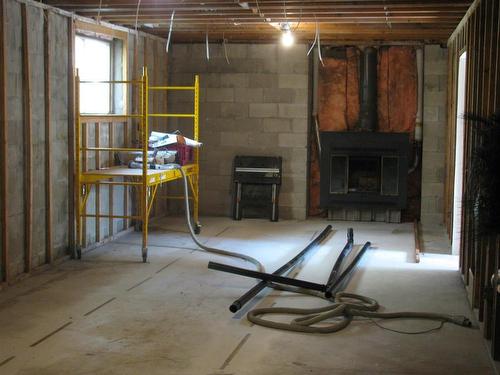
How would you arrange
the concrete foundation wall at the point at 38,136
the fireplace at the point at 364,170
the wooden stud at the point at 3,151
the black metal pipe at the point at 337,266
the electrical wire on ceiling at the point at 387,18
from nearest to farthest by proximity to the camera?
the black metal pipe at the point at 337,266 < the wooden stud at the point at 3,151 < the concrete foundation wall at the point at 38,136 < the electrical wire on ceiling at the point at 387,18 < the fireplace at the point at 364,170

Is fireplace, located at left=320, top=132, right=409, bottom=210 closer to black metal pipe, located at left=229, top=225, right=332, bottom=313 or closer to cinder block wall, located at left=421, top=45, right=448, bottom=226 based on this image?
cinder block wall, located at left=421, top=45, right=448, bottom=226

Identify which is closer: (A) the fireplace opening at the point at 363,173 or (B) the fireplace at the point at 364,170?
(B) the fireplace at the point at 364,170

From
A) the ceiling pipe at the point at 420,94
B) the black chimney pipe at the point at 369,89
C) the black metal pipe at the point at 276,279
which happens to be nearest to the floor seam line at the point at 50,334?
the black metal pipe at the point at 276,279

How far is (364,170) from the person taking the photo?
1022 centimetres

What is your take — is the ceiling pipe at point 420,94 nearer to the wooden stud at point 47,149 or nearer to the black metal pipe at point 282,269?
the black metal pipe at point 282,269

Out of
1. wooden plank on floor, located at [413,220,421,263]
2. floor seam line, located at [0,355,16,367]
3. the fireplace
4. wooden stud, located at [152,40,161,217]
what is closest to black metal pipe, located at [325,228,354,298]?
wooden plank on floor, located at [413,220,421,263]

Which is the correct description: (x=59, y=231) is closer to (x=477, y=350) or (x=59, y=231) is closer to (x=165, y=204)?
(x=165, y=204)

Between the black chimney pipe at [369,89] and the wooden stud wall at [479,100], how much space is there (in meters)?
2.36

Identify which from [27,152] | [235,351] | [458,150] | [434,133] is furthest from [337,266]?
[434,133]

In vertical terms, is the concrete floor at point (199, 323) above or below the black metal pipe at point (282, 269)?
below

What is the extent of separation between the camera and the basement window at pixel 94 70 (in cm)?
786

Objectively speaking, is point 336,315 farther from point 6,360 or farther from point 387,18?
point 387,18

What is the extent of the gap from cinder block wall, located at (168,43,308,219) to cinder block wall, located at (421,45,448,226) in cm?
169

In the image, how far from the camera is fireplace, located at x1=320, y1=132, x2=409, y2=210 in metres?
9.86
